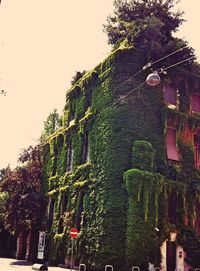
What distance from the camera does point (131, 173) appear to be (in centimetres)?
1966

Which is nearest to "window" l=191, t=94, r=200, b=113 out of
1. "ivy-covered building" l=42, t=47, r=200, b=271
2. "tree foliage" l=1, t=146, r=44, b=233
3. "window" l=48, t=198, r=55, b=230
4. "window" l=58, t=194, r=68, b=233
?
"ivy-covered building" l=42, t=47, r=200, b=271

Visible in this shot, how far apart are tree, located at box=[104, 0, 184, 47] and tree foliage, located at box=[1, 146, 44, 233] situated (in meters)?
12.4

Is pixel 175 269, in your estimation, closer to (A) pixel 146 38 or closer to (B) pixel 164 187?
(B) pixel 164 187

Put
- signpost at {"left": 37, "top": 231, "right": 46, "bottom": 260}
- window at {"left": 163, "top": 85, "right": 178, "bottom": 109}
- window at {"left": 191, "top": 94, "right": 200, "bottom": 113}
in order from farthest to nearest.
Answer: signpost at {"left": 37, "top": 231, "right": 46, "bottom": 260} < window at {"left": 191, "top": 94, "right": 200, "bottom": 113} < window at {"left": 163, "top": 85, "right": 178, "bottom": 109}

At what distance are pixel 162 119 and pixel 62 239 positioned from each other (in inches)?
386

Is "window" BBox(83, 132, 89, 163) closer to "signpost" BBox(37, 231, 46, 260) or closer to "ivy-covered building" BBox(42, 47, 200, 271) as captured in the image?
"ivy-covered building" BBox(42, 47, 200, 271)

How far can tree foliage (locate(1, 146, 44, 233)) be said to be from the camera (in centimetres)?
2878

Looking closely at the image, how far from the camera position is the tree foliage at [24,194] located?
28.8 meters

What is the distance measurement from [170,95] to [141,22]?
16.0ft

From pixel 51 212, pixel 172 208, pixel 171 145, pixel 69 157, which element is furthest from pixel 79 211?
pixel 171 145

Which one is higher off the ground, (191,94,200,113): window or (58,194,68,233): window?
(191,94,200,113): window

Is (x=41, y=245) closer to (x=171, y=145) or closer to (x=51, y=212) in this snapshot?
(x=51, y=212)

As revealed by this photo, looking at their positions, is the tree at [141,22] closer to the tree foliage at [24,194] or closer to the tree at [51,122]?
the tree foliage at [24,194]

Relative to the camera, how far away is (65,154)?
27.7m
